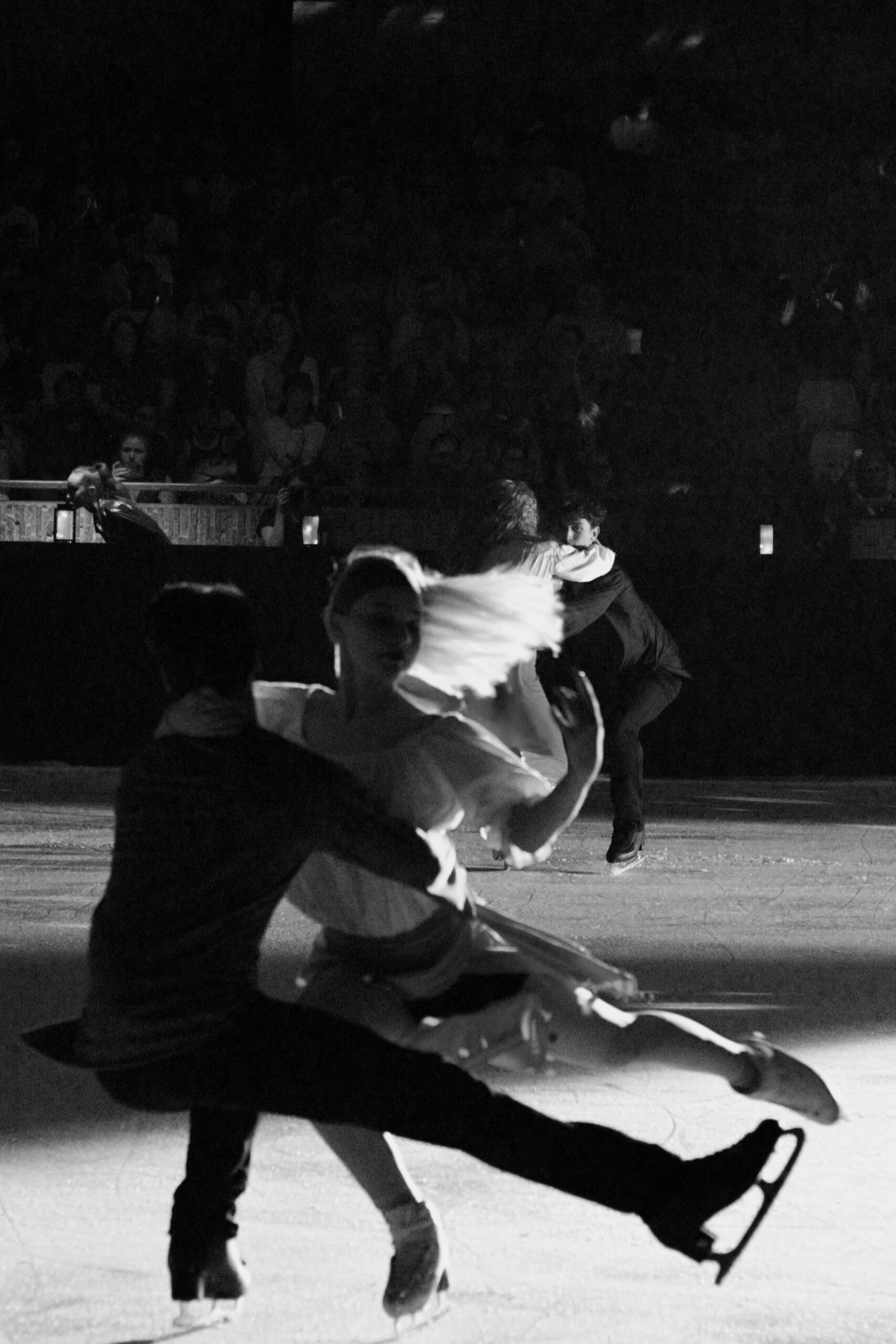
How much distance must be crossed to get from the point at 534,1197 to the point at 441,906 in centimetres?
127

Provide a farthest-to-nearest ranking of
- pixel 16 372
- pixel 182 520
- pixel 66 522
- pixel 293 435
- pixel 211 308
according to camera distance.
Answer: pixel 16 372
pixel 211 308
pixel 293 435
pixel 182 520
pixel 66 522

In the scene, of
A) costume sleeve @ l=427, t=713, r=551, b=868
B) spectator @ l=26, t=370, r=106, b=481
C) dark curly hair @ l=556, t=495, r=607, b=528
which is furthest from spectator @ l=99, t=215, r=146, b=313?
costume sleeve @ l=427, t=713, r=551, b=868

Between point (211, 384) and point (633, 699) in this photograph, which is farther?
point (211, 384)

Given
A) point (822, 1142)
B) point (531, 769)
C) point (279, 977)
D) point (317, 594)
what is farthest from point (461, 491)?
point (531, 769)

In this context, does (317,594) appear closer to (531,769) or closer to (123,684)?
(123,684)

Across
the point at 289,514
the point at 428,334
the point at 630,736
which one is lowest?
the point at 630,736

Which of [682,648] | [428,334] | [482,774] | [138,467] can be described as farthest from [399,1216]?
[428,334]

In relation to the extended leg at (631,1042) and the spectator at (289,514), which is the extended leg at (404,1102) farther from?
the spectator at (289,514)

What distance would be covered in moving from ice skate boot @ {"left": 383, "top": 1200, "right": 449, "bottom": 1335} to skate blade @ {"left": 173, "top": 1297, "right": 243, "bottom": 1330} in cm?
26

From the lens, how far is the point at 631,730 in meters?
9.83

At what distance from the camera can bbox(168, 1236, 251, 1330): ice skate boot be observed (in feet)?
11.2

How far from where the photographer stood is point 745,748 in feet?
48.4

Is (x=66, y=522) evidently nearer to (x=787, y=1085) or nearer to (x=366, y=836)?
(x=787, y=1085)

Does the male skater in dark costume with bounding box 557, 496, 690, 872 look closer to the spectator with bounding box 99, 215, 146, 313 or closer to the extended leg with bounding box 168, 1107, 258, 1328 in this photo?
the extended leg with bounding box 168, 1107, 258, 1328
